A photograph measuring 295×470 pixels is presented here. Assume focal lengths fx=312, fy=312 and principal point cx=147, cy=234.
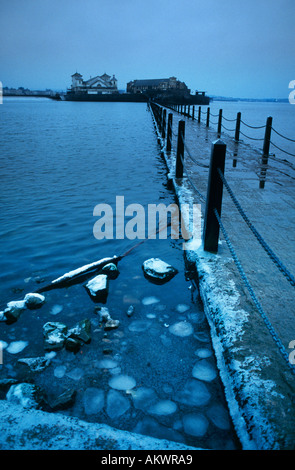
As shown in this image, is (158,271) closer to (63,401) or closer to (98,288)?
(98,288)

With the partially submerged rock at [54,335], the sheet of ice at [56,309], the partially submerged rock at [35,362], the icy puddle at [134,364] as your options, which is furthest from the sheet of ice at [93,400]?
the sheet of ice at [56,309]

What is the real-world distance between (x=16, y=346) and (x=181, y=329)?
1472 mm

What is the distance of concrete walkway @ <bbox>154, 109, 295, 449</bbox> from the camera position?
170 centimetres

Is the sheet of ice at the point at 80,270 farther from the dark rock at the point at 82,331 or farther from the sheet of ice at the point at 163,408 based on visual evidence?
the sheet of ice at the point at 163,408

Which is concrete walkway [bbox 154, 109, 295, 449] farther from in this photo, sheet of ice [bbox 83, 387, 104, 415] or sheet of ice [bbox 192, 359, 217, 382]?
sheet of ice [bbox 83, 387, 104, 415]

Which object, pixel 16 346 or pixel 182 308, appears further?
pixel 182 308

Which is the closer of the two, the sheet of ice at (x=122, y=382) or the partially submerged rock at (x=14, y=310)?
the sheet of ice at (x=122, y=382)

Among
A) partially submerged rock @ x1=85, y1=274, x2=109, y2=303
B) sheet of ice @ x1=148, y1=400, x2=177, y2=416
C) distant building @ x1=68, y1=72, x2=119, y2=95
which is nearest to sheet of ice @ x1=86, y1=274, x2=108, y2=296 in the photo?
partially submerged rock @ x1=85, y1=274, x2=109, y2=303

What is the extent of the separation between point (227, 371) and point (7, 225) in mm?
4719

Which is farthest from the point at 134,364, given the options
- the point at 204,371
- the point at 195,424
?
the point at 195,424

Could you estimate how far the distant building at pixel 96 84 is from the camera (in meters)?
110

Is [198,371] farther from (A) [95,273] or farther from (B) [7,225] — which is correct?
(B) [7,225]

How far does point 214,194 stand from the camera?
3285mm
